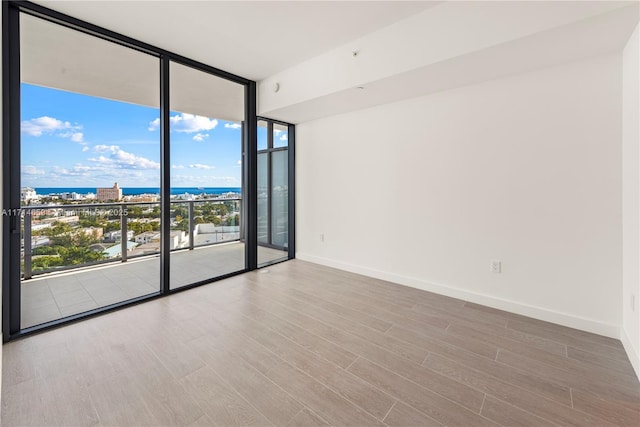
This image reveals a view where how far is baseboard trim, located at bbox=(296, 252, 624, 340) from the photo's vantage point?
2363mm

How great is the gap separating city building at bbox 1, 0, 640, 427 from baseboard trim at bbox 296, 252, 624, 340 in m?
0.02

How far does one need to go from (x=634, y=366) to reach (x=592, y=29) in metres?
2.27

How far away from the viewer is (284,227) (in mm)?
4922

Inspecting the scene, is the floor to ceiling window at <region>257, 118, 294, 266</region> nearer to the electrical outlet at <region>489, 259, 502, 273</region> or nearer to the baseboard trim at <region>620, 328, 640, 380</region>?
the electrical outlet at <region>489, 259, 502, 273</region>

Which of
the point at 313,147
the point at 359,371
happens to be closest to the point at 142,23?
the point at 313,147

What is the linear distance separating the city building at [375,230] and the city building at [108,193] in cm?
32

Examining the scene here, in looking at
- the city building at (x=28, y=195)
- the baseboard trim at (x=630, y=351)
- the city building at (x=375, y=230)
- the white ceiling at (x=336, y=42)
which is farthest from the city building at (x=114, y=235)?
the baseboard trim at (x=630, y=351)

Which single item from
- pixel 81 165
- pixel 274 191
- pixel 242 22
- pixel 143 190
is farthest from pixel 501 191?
pixel 81 165

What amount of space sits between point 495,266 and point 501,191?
0.75 metres

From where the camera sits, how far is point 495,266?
287 cm

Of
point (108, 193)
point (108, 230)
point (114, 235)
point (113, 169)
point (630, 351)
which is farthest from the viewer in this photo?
point (114, 235)

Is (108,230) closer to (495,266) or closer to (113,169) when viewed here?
(113,169)

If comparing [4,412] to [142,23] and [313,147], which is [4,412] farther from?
[313,147]

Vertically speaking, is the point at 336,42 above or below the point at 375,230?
above
